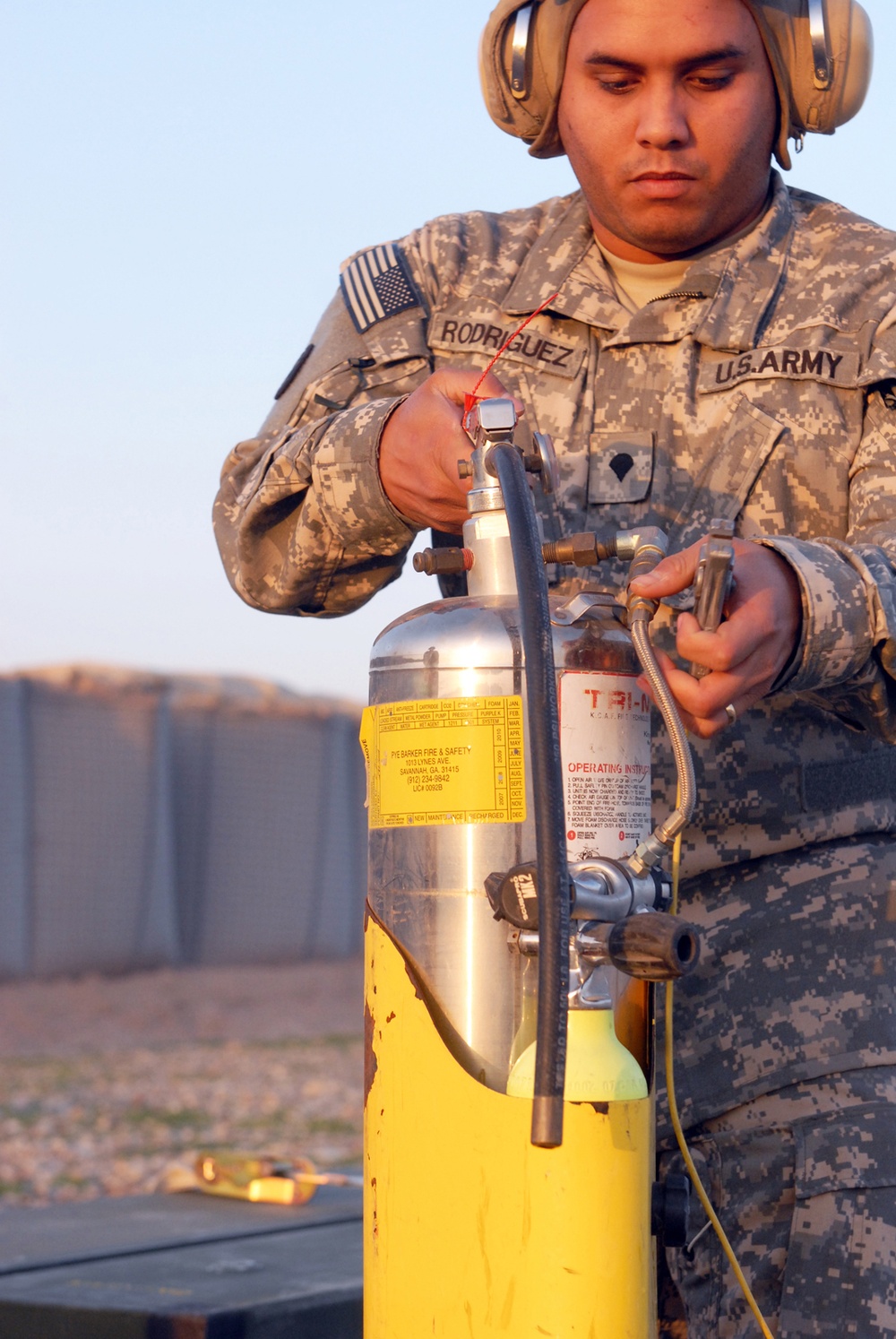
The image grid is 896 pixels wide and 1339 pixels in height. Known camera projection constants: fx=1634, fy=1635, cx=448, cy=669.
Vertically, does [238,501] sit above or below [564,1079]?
above

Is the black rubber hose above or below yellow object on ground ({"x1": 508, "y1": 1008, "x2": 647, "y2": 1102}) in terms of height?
above

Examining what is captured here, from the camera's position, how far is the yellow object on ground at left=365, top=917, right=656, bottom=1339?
1342 mm

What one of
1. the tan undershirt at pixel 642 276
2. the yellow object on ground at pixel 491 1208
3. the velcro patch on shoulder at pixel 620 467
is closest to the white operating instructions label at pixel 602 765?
the yellow object on ground at pixel 491 1208

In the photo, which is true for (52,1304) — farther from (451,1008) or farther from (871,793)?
(871,793)

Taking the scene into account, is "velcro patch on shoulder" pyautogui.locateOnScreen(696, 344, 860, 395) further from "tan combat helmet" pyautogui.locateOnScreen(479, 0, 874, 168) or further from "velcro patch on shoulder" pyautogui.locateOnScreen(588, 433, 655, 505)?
"tan combat helmet" pyautogui.locateOnScreen(479, 0, 874, 168)

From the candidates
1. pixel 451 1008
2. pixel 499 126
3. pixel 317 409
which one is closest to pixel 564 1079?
pixel 451 1008

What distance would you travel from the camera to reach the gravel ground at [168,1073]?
5.86m

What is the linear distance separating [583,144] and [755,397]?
14.9 inches

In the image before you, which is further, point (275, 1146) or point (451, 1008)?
point (275, 1146)

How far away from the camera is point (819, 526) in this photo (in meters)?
1.91

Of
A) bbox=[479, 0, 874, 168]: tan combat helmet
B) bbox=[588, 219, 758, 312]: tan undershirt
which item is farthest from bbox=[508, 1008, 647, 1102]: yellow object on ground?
bbox=[479, 0, 874, 168]: tan combat helmet

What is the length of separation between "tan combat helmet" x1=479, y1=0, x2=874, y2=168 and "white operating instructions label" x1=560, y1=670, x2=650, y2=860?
896 millimetres

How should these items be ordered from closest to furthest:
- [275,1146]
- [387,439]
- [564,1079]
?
1. [564,1079]
2. [387,439]
3. [275,1146]

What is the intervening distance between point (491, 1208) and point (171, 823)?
30.2ft
